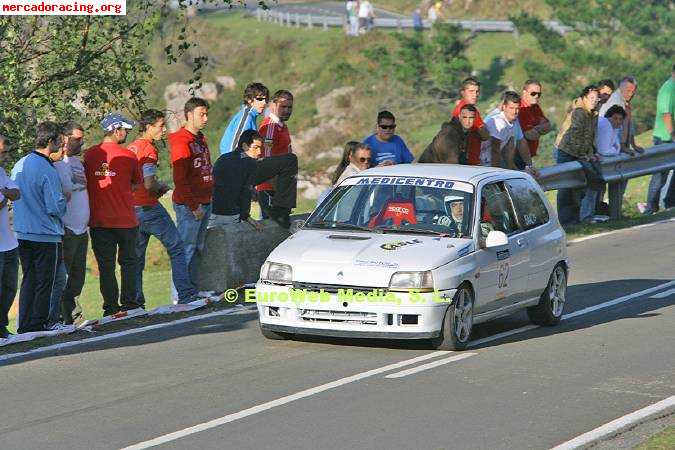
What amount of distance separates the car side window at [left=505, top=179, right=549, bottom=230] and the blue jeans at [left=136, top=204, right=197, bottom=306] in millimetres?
3479

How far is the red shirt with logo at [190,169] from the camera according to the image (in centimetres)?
1469

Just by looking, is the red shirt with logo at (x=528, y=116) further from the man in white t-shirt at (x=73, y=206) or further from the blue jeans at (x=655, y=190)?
the man in white t-shirt at (x=73, y=206)

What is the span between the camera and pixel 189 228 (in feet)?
49.4

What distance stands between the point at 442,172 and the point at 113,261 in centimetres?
341

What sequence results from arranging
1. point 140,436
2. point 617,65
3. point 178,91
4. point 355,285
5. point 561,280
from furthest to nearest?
1. point 178,91
2. point 617,65
3. point 561,280
4. point 355,285
5. point 140,436

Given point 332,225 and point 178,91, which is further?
point 178,91

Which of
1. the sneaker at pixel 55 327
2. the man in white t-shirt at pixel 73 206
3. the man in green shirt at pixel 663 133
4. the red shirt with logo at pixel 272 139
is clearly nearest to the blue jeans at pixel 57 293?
the man in white t-shirt at pixel 73 206

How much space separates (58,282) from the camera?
43.4ft

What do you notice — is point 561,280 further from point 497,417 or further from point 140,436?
point 140,436

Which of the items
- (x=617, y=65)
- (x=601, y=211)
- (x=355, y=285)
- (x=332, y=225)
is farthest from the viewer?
(x=617, y=65)

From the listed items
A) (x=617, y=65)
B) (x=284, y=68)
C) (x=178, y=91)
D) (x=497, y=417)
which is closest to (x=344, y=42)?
(x=284, y=68)

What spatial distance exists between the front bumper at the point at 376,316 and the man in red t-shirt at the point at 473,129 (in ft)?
20.1

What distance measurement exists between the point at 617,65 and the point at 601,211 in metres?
38.0

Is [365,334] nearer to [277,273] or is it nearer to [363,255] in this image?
[363,255]
